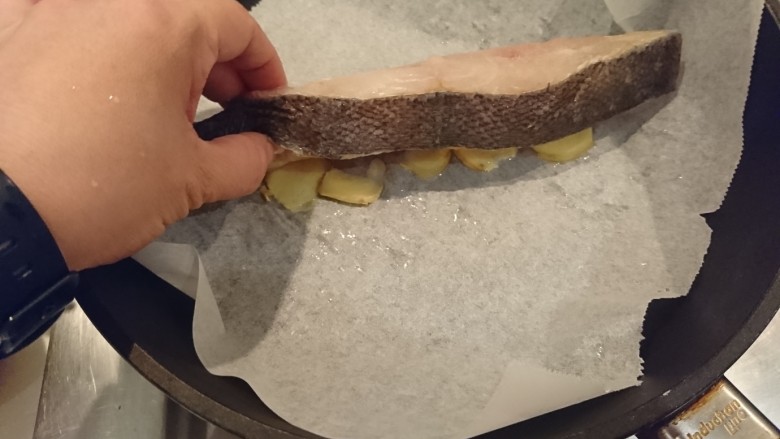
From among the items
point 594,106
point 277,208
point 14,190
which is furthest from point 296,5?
point 14,190

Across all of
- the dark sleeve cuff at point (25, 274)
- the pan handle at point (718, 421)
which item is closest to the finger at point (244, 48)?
the dark sleeve cuff at point (25, 274)

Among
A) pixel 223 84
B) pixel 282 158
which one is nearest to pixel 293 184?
pixel 282 158

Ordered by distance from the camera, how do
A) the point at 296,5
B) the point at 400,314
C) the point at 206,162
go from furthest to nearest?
the point at 296,5 → the point at 400,314 → the point at 206,162

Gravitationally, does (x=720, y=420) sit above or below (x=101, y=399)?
above

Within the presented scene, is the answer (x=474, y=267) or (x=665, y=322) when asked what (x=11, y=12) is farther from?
(x=665, y=322)

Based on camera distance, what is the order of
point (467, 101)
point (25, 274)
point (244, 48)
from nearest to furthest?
point (25, 274)
point (244, 48)
point (467, 101)

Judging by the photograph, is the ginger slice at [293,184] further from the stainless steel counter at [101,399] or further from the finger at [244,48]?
the stainless steel counter at [101,399]

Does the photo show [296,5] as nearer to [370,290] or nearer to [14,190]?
[370,290]

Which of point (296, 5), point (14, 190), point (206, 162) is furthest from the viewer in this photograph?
point (296, 5)
